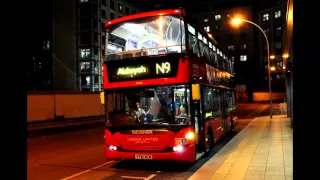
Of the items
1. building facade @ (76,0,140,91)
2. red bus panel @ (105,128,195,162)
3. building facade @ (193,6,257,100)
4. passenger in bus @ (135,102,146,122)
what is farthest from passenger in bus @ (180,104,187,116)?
building facade @ (193,6,257,100)

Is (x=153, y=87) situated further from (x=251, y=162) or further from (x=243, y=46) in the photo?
(x=243, y=46)

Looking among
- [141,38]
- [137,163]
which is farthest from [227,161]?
[141,38]

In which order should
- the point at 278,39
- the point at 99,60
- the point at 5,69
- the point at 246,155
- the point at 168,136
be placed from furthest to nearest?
the point at 278,39 → the point at 99,60 → the point at 246,155 → the point at 168,136 → the point at 5,69

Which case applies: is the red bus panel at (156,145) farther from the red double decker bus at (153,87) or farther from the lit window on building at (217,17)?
the lit window on building at (217,17)

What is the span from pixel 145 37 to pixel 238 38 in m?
79.1

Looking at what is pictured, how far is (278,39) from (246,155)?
78079 millimetres

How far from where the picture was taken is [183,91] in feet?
32.2

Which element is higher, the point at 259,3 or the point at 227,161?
the point at 259,3

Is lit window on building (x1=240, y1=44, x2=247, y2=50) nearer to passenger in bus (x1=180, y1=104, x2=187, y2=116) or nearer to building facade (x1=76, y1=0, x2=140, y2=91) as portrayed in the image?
building facade (x1=76, y1=0, x2=140, y2=91)

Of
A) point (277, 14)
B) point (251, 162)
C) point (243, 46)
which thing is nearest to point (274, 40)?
point (277, 14)

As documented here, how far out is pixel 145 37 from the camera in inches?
418

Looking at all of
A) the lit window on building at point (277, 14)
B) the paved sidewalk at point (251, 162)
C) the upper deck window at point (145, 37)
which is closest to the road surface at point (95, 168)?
the paved sidewalk at point (251, 162)

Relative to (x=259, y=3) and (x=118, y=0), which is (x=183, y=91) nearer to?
(x=118, y=0)

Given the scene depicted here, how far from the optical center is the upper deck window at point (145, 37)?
399 inches
